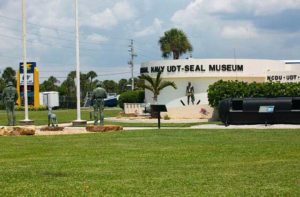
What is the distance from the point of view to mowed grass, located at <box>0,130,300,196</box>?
941 centimetres

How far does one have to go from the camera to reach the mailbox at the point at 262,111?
96.5 ft

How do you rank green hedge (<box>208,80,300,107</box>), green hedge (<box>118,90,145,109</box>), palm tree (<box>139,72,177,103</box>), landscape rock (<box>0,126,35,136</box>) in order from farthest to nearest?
green hedge (<box>118,90,145,109</box>), palm tree (<box>139,72,177,103</box>), green hedge (<box>208,80,300,107</box>), landscape rock (<box>0,126,35,136</box>)

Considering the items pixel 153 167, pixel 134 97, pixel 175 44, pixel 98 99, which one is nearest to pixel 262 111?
pixel 98 99

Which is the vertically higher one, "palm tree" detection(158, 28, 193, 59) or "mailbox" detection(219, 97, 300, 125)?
"palm tree" detection(158, 28, 193, 59)

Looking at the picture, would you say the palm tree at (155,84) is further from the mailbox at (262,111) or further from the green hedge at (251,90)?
the mailbox at (262,111)

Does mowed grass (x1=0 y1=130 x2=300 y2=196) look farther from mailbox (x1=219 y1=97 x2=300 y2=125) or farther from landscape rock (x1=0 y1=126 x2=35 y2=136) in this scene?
mailbox (x1=219 y1=97 x2=300 y2=125)

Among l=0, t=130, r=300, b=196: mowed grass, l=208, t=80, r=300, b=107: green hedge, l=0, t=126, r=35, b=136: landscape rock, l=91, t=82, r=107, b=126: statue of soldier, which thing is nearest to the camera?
l=0, t=130, r=300, b=196: mowed grass

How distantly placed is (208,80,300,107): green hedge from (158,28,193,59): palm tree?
4073cm

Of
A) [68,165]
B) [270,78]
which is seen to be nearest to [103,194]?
[68,165]

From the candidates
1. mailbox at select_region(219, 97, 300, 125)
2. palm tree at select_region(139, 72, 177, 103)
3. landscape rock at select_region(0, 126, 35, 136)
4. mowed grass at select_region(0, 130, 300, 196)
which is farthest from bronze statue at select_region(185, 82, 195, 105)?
mowed grass at select_region(0, 130, 300, 196)

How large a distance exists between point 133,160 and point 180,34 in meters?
65.3

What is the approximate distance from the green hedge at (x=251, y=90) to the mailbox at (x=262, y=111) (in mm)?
4446

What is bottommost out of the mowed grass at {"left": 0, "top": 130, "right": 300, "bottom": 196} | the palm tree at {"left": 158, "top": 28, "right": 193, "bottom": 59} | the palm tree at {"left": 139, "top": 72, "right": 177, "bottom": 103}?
the mowed grass at {"left": 0, "top": 130, "right": 300, "bottom": 196}

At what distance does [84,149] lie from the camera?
54.1 feet
